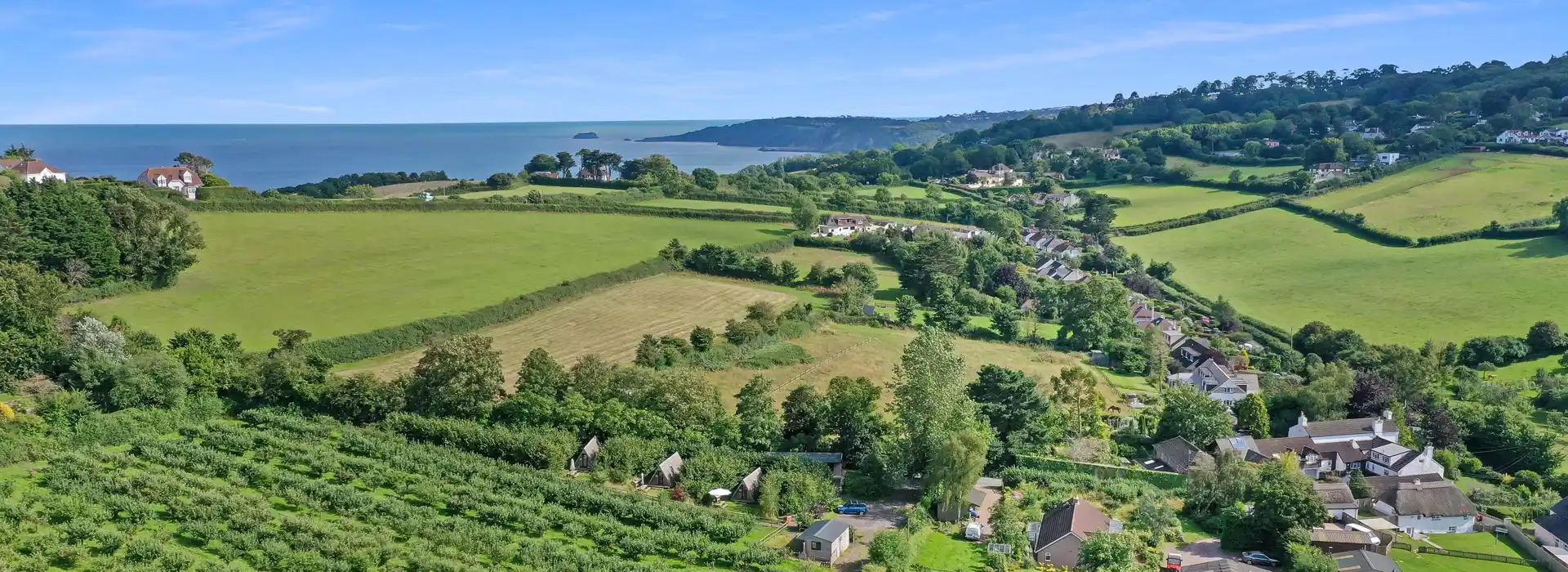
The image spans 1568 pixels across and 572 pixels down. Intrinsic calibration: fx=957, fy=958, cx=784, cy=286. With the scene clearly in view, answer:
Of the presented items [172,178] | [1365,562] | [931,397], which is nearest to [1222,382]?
[1365,562]

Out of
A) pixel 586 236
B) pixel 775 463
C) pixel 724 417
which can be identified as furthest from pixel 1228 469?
pixel 586 236

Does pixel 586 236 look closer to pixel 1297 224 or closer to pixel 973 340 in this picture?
pixel 973 340

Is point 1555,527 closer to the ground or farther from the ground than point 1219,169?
closer to the ground

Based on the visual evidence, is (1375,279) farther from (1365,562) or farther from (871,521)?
(871,521)

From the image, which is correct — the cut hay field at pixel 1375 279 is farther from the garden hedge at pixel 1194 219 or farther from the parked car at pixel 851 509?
the parked car at pixel 851 509

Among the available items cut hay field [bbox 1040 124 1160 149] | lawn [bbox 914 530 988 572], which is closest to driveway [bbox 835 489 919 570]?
lawn [bbox 914 530 988 572]

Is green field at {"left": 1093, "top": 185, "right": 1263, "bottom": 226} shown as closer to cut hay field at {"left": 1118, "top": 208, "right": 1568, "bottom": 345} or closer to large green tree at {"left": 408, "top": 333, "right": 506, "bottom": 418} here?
cut hay field at {"left": 1118, "top": 208, "right": 1568, "bottom": 345}

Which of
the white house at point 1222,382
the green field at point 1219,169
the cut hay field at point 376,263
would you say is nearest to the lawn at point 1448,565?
the white house at point 1222,382
